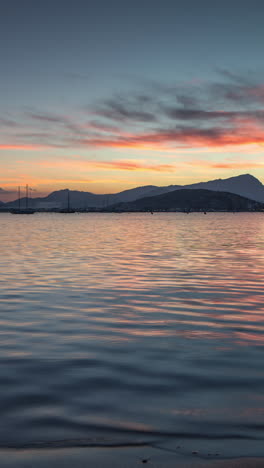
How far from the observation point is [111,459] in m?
5.87

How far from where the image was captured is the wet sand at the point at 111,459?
566 cm

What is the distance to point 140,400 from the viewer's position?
8.16m

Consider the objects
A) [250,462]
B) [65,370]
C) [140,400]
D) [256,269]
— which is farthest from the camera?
[256,269]

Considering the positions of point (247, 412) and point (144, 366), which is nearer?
point (247, 412)

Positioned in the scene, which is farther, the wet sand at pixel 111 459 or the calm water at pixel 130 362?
the calm water at pixel 130 362

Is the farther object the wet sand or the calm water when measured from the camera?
the calm water

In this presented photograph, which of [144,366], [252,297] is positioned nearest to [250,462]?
[144,366]

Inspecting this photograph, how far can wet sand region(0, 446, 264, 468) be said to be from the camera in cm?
566

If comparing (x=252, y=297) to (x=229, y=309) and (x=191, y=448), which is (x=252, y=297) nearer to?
(x=229, y=309)

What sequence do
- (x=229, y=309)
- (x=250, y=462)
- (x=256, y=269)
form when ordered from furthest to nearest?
(x=256, y=269), (x=229, y=309), (x=250, y=462)

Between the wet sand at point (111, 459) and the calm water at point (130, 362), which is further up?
the wet sand at point (111, 459)

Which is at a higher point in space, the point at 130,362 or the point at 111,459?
the point at 111,459

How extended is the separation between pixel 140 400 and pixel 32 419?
195cm

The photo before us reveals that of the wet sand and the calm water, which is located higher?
the wet sand
